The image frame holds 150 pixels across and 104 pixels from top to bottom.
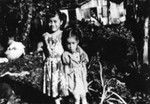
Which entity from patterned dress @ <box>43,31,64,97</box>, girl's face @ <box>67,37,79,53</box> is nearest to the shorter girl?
girl's face @ <box>67,37,79,53</box>

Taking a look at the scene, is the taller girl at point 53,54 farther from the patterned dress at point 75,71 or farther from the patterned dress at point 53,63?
the patterned dress at point 75,71

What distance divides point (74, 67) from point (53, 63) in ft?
1.38

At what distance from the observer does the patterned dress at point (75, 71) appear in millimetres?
5691

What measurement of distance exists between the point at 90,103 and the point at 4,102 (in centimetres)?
180

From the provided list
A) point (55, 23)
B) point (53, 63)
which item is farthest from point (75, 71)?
point (55, 23)

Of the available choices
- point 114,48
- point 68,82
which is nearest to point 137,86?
point 114,48

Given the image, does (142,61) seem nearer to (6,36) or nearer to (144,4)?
(144,4)

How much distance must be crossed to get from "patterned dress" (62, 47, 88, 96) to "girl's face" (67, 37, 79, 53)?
0.09 meters

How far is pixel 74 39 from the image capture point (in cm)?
557

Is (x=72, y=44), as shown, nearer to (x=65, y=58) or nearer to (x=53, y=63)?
(x=65, y=58)

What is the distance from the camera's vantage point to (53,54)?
5.89 m

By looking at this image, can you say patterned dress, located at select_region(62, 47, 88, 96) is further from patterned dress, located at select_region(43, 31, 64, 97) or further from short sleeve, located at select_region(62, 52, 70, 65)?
patterned dress, located at select_region(43, 31, 64, 97)

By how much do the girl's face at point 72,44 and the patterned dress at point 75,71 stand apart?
9cm

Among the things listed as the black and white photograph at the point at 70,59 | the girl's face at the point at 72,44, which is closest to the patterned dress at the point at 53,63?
the black and white photograph at the point at 70,59
